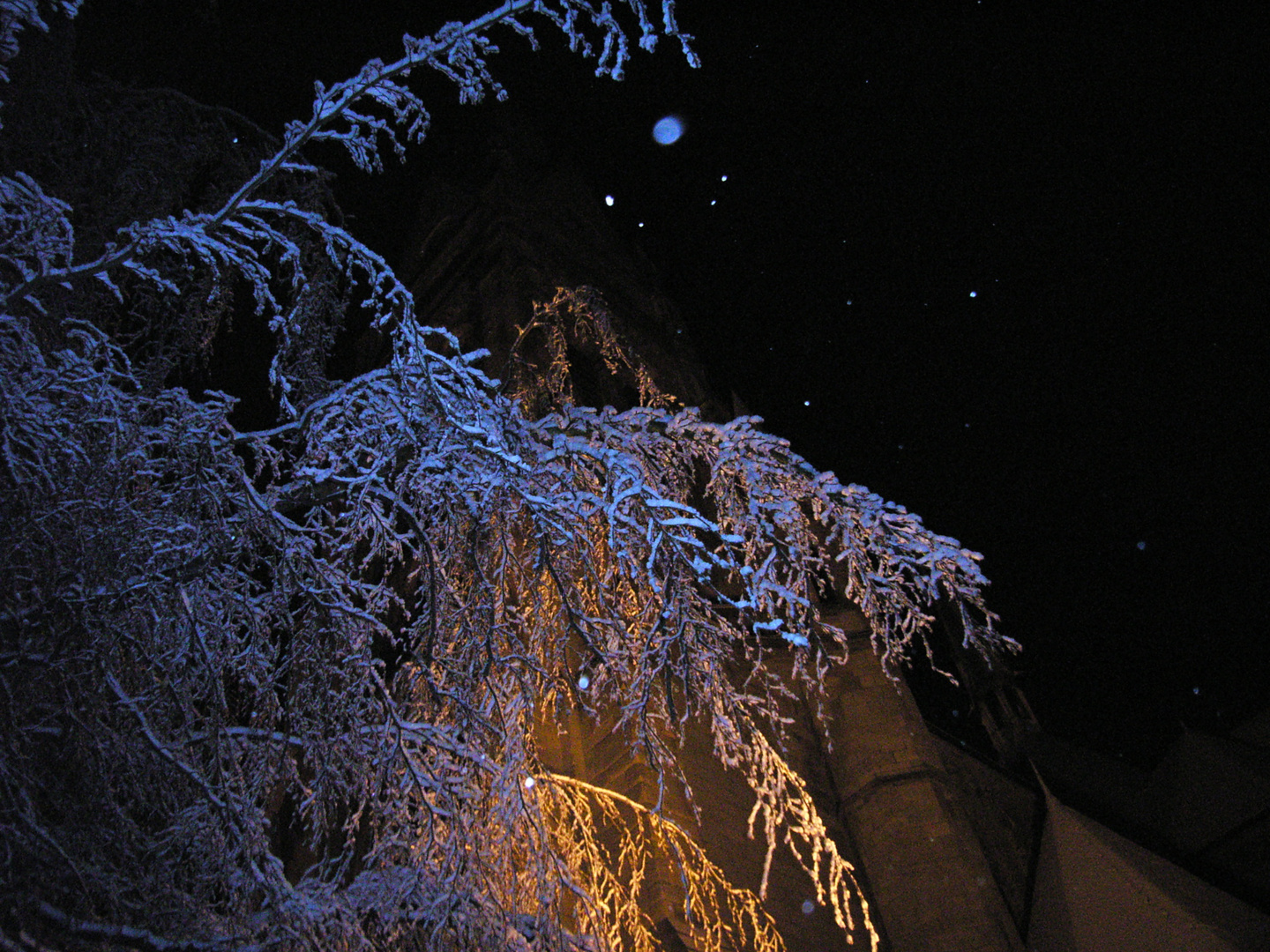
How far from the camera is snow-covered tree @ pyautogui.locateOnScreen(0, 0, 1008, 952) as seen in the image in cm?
283

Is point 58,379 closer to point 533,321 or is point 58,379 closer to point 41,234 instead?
point 41,234

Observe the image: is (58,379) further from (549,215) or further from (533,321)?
(549,215)

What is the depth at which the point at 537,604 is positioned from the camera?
360cm

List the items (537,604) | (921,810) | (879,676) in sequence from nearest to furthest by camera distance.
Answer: (537,604)
(921,810)
(879,676)

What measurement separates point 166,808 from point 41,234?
220 centimetres

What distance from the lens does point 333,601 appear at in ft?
10.4

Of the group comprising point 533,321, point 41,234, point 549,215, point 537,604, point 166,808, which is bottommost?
point 166,808

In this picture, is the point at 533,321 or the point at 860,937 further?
the point at 860,937

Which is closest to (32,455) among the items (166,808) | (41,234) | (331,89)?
(41,234)

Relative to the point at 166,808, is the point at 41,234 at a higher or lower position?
higher

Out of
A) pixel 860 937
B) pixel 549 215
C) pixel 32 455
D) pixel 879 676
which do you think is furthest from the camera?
pixel 549 215

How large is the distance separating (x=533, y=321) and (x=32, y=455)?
8.26 ft

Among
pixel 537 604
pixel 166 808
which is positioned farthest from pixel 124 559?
pixel 537 604

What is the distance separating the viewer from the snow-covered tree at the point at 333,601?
2.83 metres
